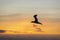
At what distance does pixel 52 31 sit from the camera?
1.85m

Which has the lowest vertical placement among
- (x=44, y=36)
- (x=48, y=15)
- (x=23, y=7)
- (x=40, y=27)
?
(x=44, y=36)

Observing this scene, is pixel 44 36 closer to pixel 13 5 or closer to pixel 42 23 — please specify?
pixel 42 23

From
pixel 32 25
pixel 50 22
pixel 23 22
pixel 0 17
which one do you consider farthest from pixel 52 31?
pixel 0 17

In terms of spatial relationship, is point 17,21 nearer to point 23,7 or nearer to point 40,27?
point 23,7

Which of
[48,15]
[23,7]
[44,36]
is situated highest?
[23,7]

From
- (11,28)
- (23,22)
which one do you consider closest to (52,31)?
(23,22)

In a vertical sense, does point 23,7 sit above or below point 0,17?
above

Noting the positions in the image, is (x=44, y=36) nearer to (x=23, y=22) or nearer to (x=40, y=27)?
(x=40, y=27)

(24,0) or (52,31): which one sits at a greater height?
(24,0)

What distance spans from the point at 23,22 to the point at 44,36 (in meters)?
0.38

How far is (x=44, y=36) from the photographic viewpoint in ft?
6.05

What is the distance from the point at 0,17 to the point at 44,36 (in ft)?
2.36

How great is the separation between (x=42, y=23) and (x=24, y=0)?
1.47 ft

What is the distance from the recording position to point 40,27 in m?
1.86
